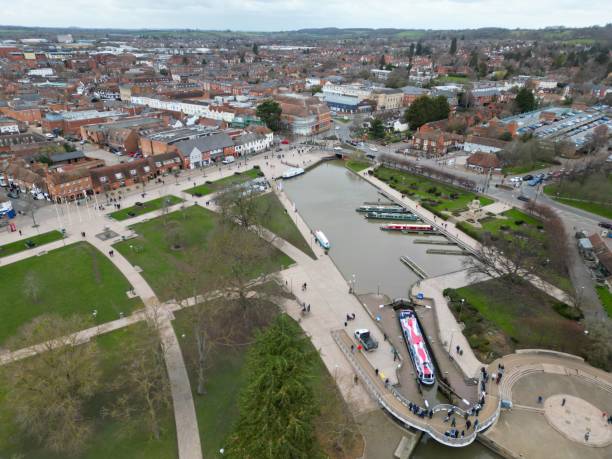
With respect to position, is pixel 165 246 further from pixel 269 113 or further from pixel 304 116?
pixel 304 116

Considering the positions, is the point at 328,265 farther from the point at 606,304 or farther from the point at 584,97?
the point at 584,97

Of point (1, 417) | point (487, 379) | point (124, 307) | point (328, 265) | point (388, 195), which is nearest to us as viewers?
point (1, 417)

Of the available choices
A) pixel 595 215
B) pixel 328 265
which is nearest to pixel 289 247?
pixel 328 265

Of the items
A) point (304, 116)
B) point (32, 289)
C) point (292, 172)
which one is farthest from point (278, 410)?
point (304, 116)

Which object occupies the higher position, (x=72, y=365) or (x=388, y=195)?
(x=72, y=365)

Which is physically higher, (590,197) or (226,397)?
(590,197)

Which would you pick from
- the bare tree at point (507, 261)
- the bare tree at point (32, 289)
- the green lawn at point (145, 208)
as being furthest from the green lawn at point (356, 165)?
the bare tree at point (32, 289)
